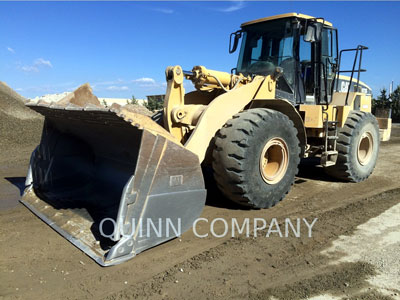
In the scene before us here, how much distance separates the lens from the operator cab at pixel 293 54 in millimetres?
5516

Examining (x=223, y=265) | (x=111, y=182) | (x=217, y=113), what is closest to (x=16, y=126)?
(x=111, y=182)

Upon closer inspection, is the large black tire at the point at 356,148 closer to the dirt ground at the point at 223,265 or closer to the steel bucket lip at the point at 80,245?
the dirt ground at the point at 223,265

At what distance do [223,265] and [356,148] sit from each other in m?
4.28

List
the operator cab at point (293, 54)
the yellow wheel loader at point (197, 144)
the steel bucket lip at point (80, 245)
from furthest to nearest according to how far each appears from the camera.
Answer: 1. the operator cab at point (293, 54)
2. the yellow wheel loader at point (197, 144)
3. the steel bucket lip at point (80, 245)

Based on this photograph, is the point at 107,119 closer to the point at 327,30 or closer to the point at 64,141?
the point at 64,141

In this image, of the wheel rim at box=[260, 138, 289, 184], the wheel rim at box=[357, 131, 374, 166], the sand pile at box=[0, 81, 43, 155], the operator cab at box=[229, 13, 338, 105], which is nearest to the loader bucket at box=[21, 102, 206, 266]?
the wheel rim at box=[260, 138, 289, 184]

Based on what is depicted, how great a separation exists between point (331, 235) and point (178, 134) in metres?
2.17

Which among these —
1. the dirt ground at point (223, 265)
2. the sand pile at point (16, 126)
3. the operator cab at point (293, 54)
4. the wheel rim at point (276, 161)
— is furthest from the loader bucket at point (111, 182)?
the sand pile at point (16, 126)

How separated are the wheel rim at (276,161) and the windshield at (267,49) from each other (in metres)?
1.48

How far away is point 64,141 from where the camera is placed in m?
4.91

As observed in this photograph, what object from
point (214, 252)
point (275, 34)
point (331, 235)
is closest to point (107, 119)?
point (214, 252)

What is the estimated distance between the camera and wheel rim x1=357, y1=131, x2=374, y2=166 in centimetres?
658

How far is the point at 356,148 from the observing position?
6211 millimetres

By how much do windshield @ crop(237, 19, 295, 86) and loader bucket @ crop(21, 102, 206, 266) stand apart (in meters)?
2.80
